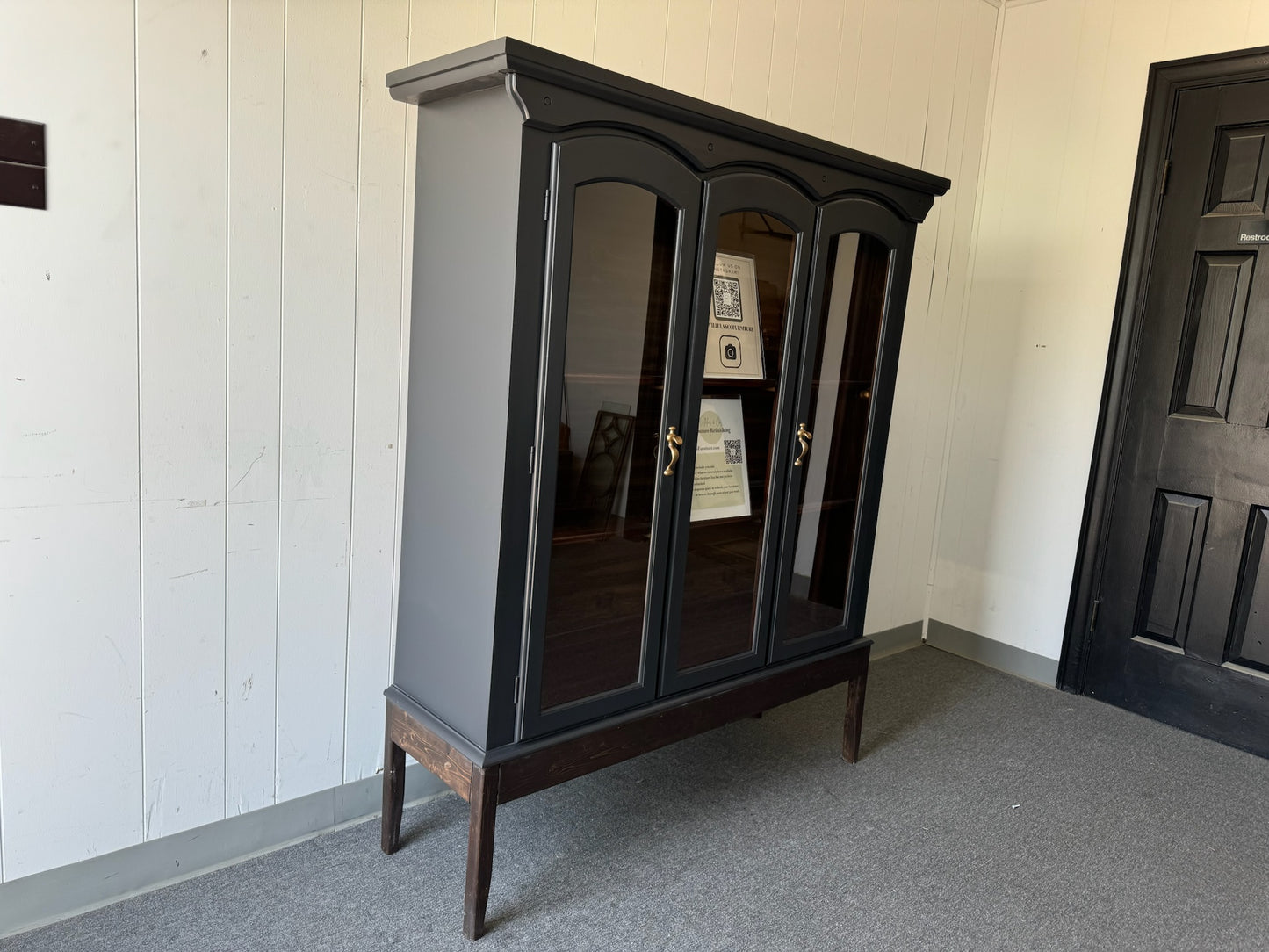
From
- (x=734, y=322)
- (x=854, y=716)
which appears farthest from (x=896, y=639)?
(x=734, y=322)

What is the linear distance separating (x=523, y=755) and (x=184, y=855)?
76cm

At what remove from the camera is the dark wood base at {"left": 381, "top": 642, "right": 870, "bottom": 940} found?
65.2 inches

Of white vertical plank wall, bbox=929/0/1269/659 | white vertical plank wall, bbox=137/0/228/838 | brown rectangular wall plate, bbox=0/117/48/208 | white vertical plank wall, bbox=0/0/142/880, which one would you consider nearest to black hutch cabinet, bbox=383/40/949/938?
white vertical plank wall, bbox=137/0/228/838

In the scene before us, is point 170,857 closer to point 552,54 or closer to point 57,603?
point 57,603

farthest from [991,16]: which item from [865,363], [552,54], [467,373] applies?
[467,373]

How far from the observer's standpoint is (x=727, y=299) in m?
1.89

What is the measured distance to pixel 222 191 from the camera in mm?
1619

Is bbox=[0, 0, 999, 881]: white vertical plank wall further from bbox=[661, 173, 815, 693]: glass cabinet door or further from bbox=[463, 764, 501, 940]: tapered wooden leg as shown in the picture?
bbox=[661, 173, 815, 693]: glass cabinet door

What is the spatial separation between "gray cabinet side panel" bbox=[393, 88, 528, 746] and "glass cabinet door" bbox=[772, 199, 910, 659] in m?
0.82

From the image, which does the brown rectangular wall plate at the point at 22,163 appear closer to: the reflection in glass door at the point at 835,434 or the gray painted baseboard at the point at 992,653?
the reflection in glass door at the point at 835,434

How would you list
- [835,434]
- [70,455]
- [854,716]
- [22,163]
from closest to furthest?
1. [22,163]
2. [70,455]
3. [835,434]
4. [854,716]

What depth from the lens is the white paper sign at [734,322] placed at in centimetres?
186

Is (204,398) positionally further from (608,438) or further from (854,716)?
(854,716)

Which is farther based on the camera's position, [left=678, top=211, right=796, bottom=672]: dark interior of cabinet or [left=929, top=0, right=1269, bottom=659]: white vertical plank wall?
[left=929, top=0, right=1269, bottom=659]: white vertical plank wall
